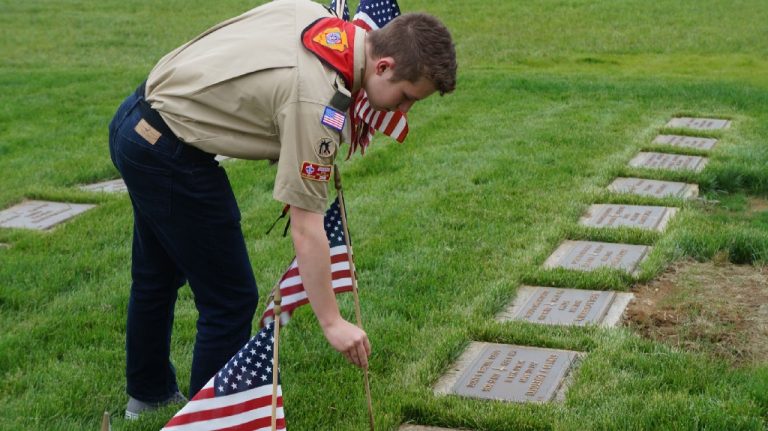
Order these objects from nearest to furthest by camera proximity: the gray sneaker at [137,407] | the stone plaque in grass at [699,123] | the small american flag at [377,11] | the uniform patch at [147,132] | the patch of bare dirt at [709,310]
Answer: the uniform patch at [147,132], the gray sneaker at [137,407], the patch of bare dirt at [709,310], the small american flag at [377,11], the stone plaque in grass at [699,123]

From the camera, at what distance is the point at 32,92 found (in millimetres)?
10359

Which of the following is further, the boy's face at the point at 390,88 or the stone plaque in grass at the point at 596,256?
the stone plaque in grass at the point at 596,256

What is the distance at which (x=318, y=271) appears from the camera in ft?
9.62

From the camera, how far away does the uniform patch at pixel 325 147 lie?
113 inches

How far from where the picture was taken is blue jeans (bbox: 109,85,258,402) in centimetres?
331

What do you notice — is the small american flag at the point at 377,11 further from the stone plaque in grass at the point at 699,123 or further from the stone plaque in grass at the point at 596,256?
the stone plaque in grass at the point at 699,123

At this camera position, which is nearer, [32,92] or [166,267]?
[166,267]

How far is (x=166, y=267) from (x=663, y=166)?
15.0 ft

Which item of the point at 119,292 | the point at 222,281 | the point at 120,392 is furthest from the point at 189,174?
the point at 119,292

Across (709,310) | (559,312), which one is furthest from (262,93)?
(709,310)

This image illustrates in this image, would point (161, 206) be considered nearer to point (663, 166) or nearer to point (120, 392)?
point (120, 392)

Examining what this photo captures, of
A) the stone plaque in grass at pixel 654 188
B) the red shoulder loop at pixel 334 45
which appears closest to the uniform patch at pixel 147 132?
the red shoulder loop at pixel 334 45

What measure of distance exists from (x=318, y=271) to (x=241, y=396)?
0.54 m

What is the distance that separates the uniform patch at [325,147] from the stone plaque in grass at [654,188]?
4.11 metres
